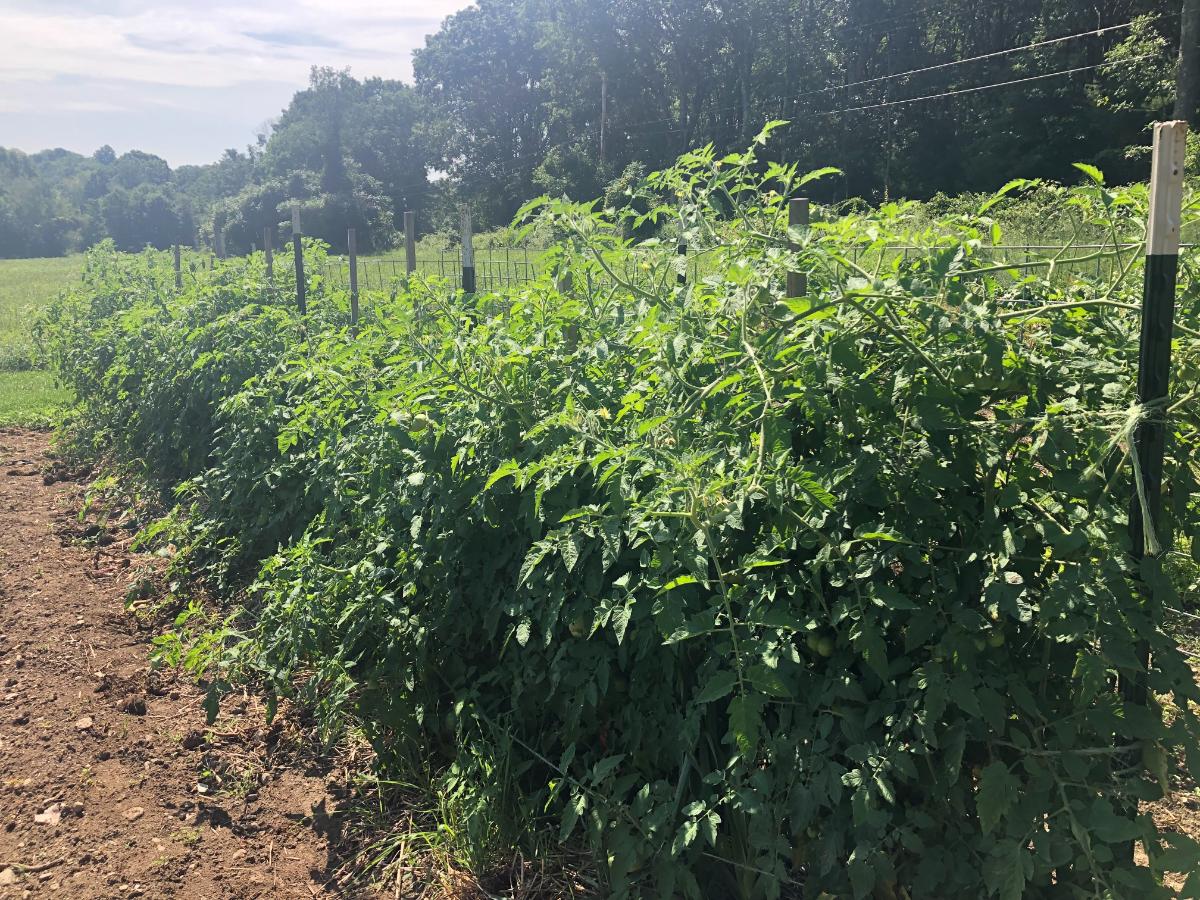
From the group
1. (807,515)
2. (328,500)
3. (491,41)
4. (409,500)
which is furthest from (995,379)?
(491,41)

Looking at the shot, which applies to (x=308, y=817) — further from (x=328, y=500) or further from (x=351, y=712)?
(x=328, y=500)

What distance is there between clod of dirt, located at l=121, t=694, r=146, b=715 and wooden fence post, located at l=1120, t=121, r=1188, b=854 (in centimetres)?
344

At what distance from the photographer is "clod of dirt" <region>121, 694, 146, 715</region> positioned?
3752 mm

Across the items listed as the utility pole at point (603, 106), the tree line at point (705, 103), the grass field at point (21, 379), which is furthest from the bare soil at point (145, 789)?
the utility pole at point (603, 106)

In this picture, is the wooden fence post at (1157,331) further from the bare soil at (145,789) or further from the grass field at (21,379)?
the grass field at (21,379)

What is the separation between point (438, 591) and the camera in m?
3.08

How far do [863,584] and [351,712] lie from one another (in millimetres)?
2079

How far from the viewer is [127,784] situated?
3.27 meters

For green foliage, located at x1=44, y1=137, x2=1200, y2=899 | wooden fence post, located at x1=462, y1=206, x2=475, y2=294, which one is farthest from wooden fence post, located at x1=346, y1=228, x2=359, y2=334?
green foliage, located at x1=44, y1=137, x2=1200, y2=899

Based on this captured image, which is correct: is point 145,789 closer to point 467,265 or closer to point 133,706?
point 133,706

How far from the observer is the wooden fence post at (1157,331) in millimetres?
1879

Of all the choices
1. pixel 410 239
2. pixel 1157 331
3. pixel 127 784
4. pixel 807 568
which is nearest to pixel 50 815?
pixel 127 784

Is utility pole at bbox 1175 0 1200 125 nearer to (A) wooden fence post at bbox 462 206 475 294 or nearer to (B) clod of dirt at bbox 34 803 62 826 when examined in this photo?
(A) wooden fence post at bbox 462 206 475 294

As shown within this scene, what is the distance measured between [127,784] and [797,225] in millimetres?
2863
